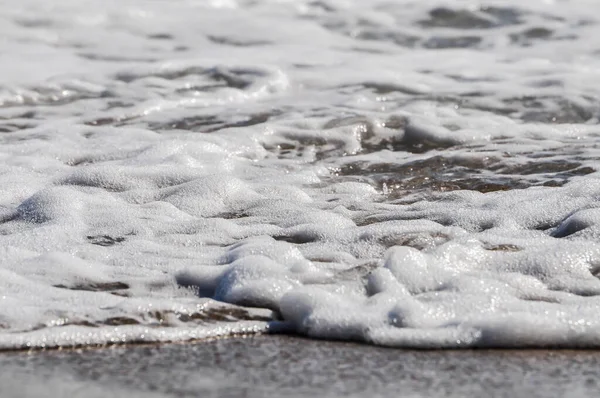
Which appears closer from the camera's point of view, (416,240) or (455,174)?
(416,240)

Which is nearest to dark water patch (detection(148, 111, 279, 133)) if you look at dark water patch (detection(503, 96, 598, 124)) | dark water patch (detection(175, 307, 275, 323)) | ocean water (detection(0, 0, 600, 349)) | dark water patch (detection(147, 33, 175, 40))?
ocean water (detection(0, 0, 600, 349))

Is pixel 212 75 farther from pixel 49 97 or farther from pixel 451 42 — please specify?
pixel 451 42

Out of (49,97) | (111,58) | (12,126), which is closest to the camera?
(12,126)

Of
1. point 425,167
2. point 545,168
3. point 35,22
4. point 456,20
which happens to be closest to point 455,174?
point 425,167

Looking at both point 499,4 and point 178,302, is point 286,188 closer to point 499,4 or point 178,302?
point 178,302

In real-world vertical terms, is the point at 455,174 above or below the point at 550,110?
below

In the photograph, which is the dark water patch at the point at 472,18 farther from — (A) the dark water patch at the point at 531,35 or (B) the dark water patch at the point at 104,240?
(B) the dark water patch at the point at 104,240

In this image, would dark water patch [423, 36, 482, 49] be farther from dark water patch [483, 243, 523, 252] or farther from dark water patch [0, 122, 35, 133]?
dark water patch [483, 243, 523, 252]

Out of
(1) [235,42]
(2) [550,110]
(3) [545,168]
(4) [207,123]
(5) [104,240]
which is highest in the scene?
(1) [235,42]
